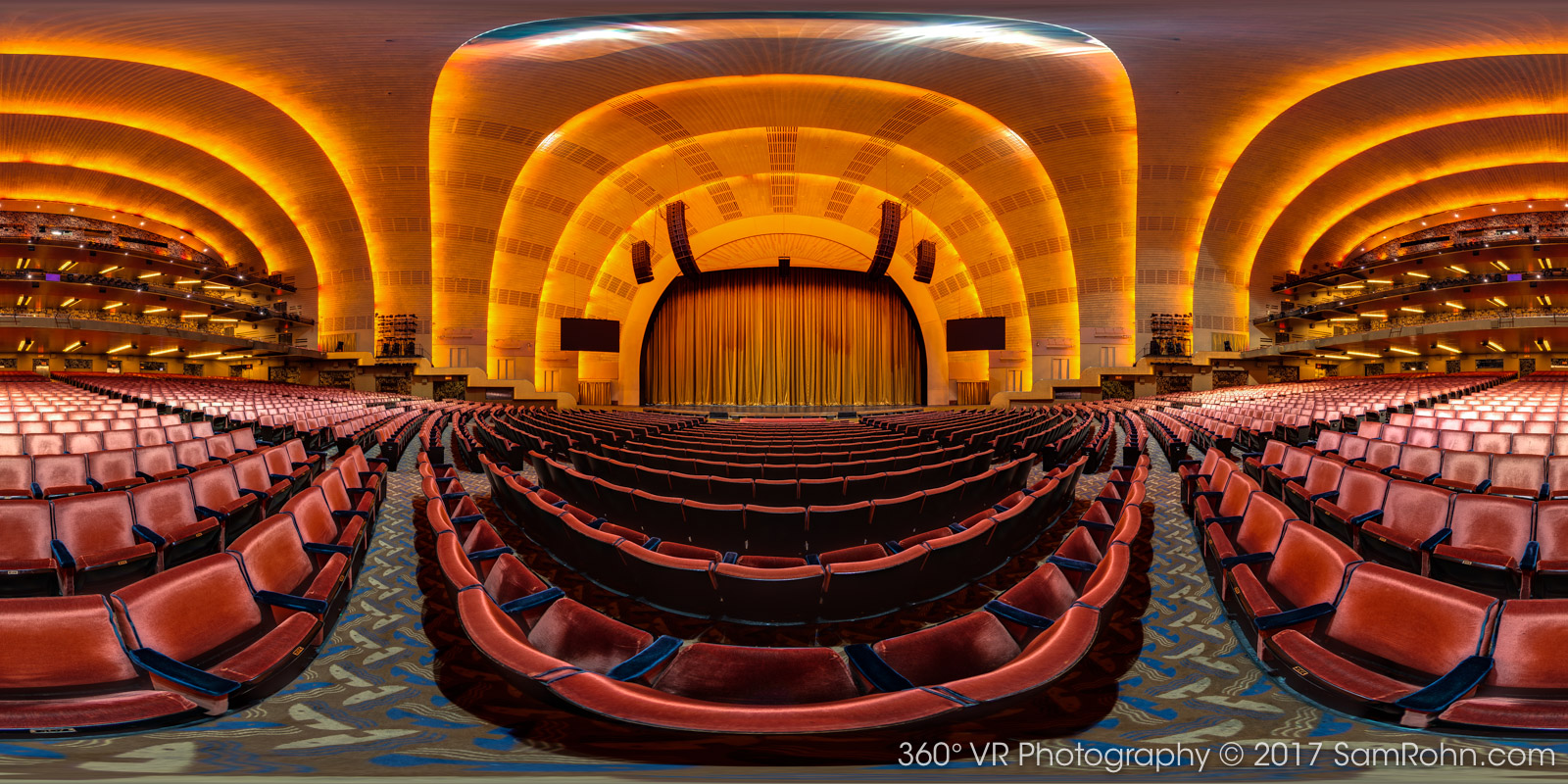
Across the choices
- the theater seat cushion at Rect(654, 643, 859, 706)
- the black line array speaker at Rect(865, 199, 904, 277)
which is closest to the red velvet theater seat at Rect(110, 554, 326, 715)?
the theater seat cushion at Rect(654, 643, 859, 706)

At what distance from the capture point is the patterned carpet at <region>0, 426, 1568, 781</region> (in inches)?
46.6

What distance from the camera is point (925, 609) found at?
8.25 ft

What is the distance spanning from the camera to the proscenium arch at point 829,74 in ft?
38.0

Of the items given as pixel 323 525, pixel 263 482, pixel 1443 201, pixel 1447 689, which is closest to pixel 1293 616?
pixel 1447 689

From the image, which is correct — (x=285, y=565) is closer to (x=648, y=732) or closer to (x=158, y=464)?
(x=648, y=732)

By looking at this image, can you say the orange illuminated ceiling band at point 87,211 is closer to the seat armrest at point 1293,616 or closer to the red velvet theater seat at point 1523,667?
the seat armrest at point 1293,616

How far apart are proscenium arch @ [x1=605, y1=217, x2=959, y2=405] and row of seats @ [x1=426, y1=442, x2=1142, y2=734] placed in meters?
18.8

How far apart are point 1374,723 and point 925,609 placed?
4.54 feet

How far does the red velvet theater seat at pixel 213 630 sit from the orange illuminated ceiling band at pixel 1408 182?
24522 mm

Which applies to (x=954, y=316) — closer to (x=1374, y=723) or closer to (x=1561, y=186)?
(x=1561, y=186)

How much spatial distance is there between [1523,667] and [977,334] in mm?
18188

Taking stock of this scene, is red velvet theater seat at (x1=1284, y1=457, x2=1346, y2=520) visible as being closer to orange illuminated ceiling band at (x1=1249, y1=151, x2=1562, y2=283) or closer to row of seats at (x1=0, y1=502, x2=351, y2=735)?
row of seats at (x1=0, y1=502, x2=351, y2=735)

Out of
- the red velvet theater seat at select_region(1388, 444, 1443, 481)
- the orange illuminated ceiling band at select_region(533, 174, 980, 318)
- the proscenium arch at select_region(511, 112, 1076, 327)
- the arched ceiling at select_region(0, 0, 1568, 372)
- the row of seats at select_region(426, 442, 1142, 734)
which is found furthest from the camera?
the orange illuminated ceiling band at select_region(533, 174, 980, 318)

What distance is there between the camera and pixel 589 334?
18531 mm
